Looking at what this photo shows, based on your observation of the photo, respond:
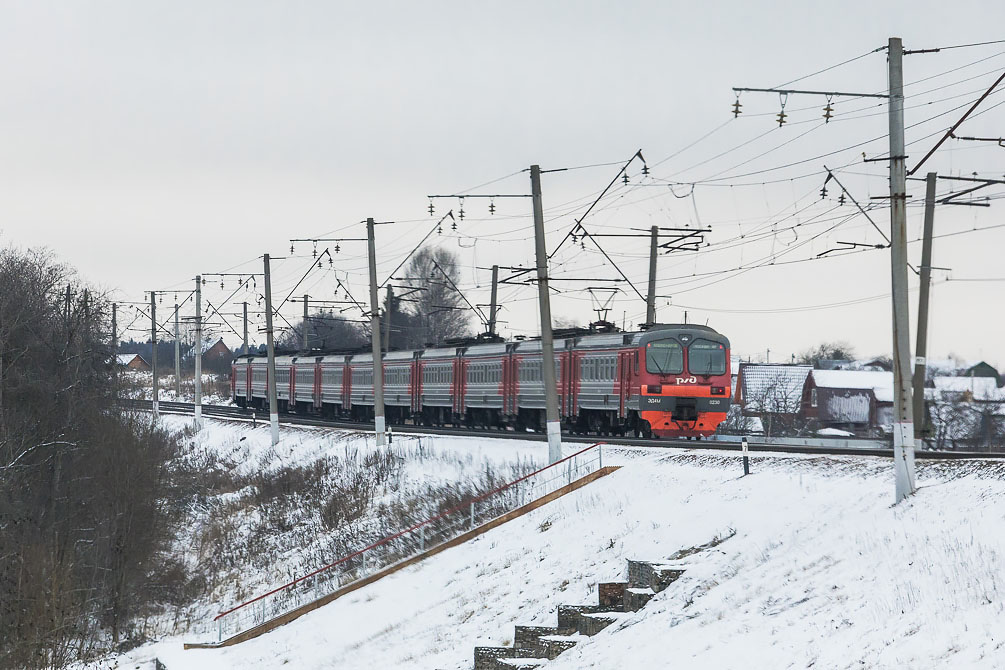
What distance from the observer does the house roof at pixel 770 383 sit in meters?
88.3

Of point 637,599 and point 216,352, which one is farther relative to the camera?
point 216,352

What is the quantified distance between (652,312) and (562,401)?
13.6 ft

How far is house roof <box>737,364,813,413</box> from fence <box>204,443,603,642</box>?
2346 inches

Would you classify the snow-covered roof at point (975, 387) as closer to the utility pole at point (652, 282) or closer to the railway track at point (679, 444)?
the railway track at point (679, 444)

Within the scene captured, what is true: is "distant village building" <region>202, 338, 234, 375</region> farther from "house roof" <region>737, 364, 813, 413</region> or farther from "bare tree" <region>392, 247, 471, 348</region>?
"house roof" <region>737, 364, 813, 413</region>

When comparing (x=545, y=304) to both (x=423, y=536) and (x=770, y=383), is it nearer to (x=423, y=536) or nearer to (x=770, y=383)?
(x=423, y=536)

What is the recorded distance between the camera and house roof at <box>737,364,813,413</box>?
88312mm

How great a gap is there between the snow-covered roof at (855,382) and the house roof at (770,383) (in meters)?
1.27

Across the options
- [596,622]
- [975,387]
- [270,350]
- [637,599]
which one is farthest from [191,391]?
[637,599]

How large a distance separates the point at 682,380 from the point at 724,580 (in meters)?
17.1

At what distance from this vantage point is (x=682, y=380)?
3359 centimetres

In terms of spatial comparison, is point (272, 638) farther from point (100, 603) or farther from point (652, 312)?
point (652, 312)

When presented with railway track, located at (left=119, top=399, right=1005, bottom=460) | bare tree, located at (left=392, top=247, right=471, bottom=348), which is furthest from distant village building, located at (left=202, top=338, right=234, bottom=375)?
railway track, located at (left=119, top=399, right=1005, bottom=460)

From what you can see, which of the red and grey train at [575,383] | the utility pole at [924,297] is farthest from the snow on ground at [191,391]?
the utility pole at [924,297]
